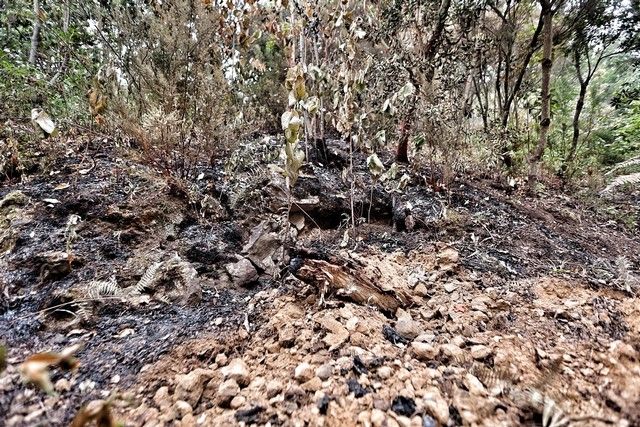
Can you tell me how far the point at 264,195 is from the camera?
239 centimetres

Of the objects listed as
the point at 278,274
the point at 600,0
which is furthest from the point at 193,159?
the point at 600,0

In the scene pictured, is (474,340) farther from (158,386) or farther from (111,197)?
(111,197)

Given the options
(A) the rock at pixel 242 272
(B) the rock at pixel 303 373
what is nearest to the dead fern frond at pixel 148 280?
(A) the rock at pixel 242 272

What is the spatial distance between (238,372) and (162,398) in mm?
212

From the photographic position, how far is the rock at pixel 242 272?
5.48ft

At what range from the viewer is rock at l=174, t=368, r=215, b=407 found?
94 cm

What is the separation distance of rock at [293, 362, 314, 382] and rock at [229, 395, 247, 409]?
0.16 m

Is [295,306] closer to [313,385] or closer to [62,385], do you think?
[313,385]

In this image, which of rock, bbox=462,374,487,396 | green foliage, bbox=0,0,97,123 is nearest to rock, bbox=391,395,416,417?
rock, bbox=462,374,487,396

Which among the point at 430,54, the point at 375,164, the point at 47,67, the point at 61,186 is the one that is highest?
the point at 430,54

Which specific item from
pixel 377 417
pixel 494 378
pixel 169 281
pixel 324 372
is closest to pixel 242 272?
pixel 169 281

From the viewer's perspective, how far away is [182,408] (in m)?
0.90

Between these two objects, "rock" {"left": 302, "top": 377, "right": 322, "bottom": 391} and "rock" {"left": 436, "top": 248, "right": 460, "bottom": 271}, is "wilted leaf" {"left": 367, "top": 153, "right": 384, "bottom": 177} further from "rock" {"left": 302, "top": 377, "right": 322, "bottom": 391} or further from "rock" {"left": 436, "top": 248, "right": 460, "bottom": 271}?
"rock" {"left": 302, "top": 377, "right": 322, "bottom": 391}

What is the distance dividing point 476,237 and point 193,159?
200 cm
